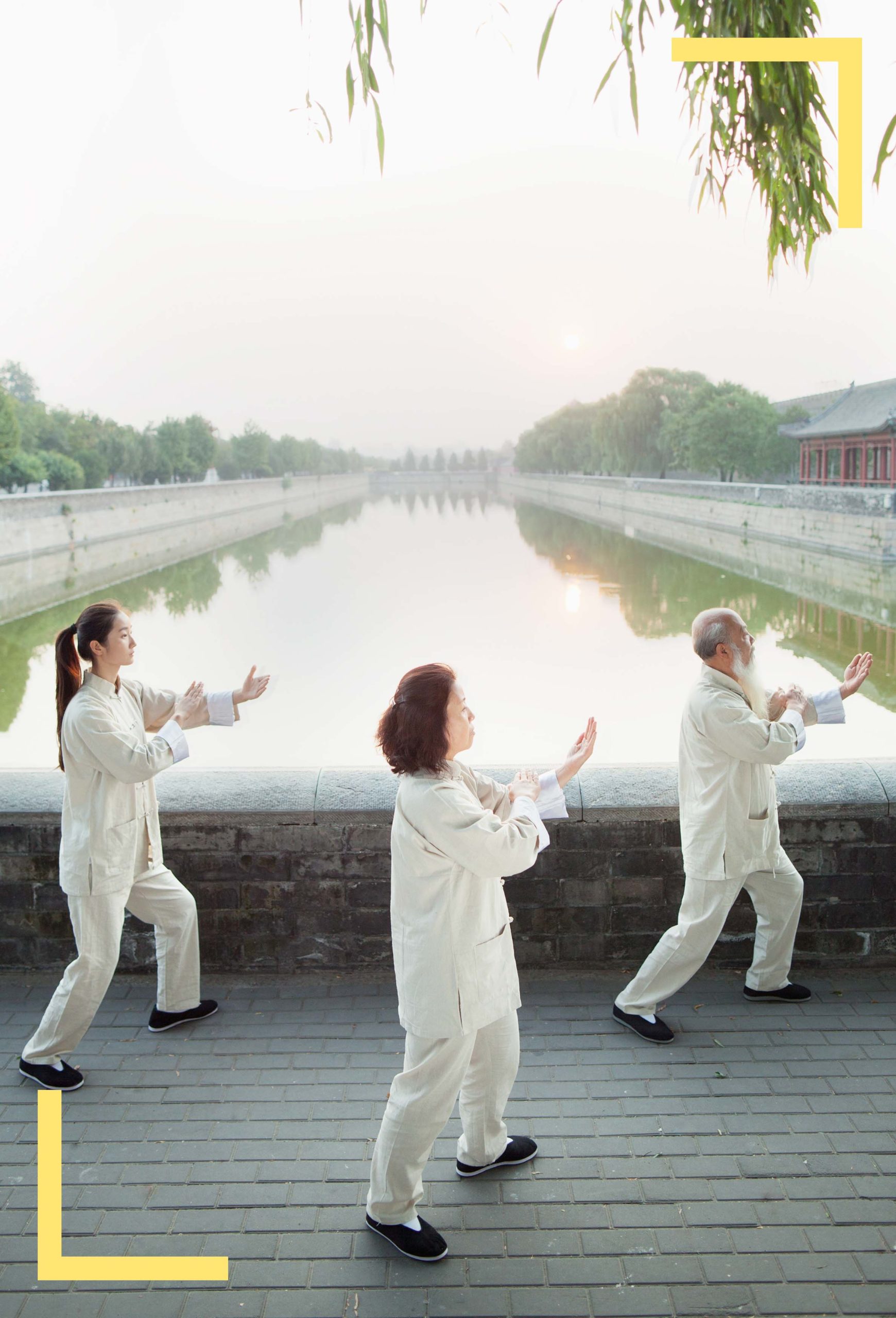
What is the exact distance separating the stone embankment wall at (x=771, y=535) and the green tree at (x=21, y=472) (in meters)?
27.1

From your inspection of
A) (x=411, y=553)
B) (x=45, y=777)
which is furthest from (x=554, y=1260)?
(x=411, y=553)

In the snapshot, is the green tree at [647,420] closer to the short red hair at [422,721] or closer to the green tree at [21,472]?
the green tree at [21,472]

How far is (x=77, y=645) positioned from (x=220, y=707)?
47cm

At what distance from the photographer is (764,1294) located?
2.19m

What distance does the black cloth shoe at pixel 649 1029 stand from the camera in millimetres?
3240

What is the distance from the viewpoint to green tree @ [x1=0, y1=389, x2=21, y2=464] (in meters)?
38.7

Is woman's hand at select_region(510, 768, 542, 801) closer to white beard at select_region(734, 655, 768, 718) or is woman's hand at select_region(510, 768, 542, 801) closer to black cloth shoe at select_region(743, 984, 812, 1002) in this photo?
white beard at select_region(734, 655, 768, 718)

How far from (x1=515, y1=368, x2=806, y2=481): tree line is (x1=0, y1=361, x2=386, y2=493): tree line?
19.1 metres

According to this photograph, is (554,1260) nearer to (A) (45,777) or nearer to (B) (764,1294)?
(B) (764,1294)

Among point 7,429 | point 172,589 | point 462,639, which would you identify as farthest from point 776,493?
point 7,429

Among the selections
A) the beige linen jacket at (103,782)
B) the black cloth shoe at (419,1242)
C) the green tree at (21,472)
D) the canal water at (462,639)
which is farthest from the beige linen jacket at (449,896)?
the green tree at (21,472)

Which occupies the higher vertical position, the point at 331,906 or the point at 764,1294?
the point at 331,906

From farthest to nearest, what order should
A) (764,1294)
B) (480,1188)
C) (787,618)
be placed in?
1. (787,618)
2. (480,1188)
3. (764,1294)

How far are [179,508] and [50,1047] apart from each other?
46346mm
